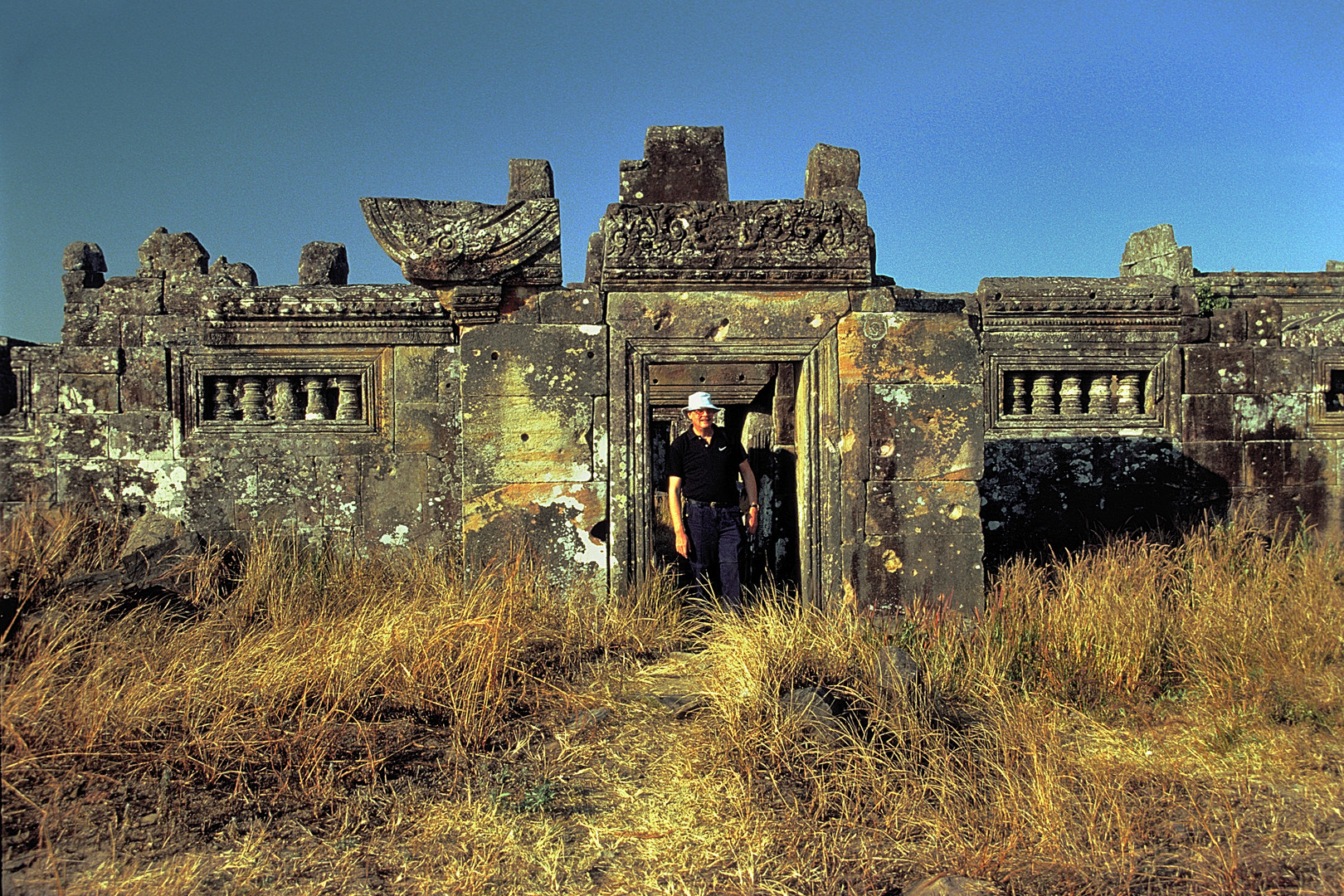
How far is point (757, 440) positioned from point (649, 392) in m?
2.13

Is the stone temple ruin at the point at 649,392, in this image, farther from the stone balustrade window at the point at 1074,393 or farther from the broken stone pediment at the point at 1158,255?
the broken stone pediment at the point at 1158,255

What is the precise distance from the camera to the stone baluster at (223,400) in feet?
20.2

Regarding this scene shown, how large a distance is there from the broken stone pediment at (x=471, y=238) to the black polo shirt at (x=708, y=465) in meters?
1.55

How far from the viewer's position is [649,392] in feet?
19.8

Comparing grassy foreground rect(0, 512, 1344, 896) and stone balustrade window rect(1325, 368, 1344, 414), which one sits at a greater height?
stone balustrade window rect(1325, 368, 1344, 414)

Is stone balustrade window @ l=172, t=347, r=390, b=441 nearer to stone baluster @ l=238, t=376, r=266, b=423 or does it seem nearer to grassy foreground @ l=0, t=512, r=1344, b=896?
stone baluster @ l=238, t=376, r=266, b=423

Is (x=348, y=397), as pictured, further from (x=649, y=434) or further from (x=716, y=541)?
(x=716, y=541)

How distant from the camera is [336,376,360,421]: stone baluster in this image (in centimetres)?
607

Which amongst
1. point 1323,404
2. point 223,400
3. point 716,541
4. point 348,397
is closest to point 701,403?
point 716,541

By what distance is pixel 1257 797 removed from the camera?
3.10 metres

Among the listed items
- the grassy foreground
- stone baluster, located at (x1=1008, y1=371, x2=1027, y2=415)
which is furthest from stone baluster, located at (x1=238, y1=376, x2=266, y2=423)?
stone baluster, located at (x1=1008, y1=371, x2=1027, y2=415)

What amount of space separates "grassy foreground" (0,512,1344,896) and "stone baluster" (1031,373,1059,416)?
2.29 meters

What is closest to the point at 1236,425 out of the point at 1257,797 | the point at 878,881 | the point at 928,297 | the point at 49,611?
the point at 928,297

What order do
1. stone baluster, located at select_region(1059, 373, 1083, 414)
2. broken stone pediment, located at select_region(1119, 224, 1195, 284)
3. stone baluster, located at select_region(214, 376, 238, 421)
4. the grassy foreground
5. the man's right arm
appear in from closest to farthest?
the grassy foreground, the man's right arm, stone baluster, located at select_region(214, 376, 238, 421), stone baluster, located at select_region(1059, 373, 1083, 414), broken stone pediment, located at select_region(1119, 224, 1195, 284)
